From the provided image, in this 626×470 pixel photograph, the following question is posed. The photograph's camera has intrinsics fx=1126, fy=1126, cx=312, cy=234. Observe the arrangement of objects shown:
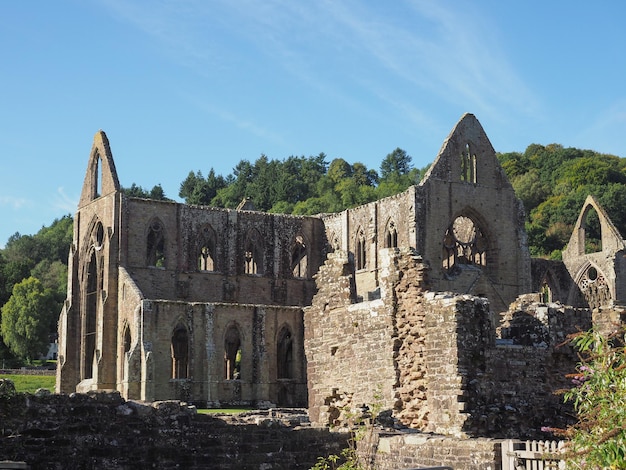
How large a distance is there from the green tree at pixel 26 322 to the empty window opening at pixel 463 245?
1577 inches

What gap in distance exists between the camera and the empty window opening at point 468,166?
175 ft

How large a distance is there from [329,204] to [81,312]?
53.7 metres

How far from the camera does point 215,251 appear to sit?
176 feet

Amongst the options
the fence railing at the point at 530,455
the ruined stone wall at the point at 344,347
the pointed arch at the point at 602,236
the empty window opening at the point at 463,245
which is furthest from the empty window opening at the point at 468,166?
the fence railing at the point at 530,455


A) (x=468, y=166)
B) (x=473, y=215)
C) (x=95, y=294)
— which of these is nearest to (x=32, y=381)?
(x=95, y=294)

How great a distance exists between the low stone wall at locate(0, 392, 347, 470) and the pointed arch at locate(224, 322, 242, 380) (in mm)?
29761

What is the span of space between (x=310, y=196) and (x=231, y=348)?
2782 inches

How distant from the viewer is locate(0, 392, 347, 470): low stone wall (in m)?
14.2

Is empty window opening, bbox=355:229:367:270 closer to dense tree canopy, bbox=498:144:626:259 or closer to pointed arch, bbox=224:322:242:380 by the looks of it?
pointed arch, bbox=224:322:242:380

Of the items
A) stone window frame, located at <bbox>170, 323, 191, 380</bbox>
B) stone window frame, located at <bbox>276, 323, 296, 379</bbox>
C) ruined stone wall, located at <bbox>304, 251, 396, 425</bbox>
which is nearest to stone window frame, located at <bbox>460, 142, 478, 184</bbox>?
stone window frame, located at <bbox>276, 323, 296, 379</bbox>

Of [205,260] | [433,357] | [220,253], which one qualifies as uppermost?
[220,253]

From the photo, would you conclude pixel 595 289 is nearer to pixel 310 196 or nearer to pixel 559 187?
pixel 559 187

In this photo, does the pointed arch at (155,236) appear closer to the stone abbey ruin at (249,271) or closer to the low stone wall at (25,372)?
the stone abbey ruin at (249,271)

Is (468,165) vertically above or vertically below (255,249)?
above
